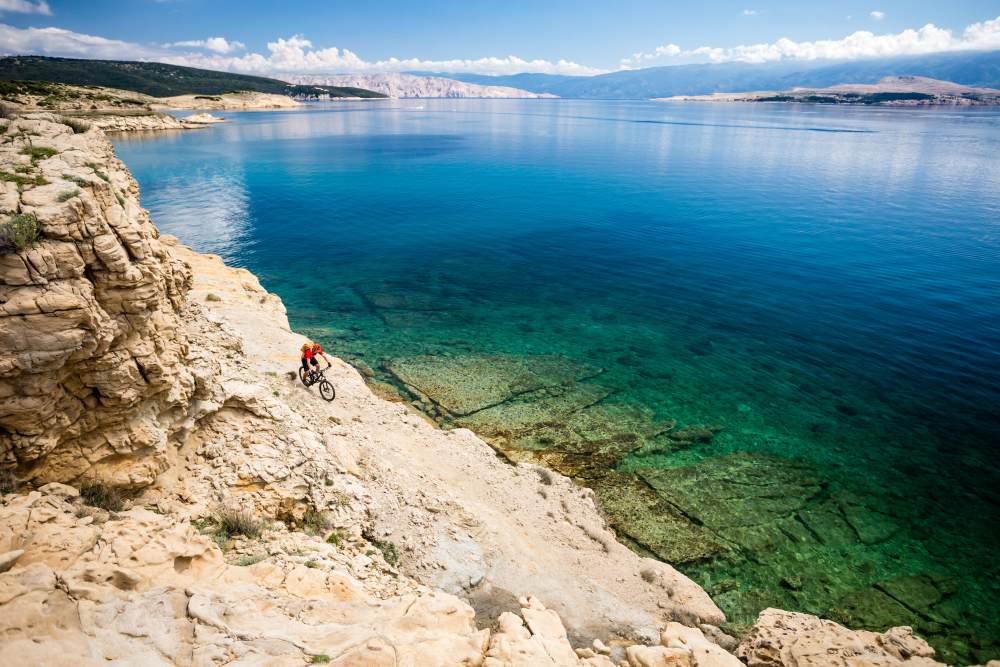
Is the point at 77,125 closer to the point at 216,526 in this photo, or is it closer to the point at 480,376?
the point at 216,526

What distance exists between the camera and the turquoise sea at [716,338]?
17.6 m

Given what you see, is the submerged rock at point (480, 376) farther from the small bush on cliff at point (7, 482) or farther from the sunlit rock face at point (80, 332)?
the small bush on cliff at point (7, 482)

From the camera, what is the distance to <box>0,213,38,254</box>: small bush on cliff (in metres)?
8.66

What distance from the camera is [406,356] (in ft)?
97.9

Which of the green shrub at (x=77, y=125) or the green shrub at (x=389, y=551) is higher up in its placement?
the green shrub at (x=77, y=125)

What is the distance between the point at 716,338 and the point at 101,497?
107 ft

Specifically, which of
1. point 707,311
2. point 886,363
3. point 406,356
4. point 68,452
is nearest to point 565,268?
point 707,311

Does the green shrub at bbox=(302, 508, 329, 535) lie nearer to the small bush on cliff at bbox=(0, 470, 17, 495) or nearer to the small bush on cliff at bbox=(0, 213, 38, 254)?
the small bush on cliff at bbox=(0, 470, 17, 495)

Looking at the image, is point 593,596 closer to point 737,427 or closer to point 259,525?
point 259,525

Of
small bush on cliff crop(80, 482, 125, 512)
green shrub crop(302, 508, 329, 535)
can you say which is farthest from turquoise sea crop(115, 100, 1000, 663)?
small bush on cliff crop(80, 482, 125, 512)

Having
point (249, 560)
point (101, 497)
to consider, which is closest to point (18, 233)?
point (101, 497)

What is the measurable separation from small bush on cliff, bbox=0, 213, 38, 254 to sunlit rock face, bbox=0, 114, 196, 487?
11cm

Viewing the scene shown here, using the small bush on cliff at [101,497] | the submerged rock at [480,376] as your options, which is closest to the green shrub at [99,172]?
the small bush on cliff at [101,497]

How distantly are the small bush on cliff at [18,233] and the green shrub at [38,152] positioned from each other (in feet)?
10.1
